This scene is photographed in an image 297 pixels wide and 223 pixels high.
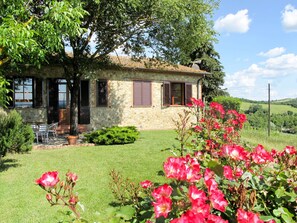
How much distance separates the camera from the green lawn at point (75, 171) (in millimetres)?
4273

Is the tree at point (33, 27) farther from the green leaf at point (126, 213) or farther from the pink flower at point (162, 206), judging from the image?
the pink flower at point (162, 206)

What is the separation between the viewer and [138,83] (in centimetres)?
1622

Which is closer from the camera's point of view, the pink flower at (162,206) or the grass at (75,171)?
the pink flower at (162,206)

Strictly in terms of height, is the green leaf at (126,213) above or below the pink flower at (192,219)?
below

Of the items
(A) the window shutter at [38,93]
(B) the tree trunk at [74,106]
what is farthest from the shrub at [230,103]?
(A) the window shutter at [38,93]

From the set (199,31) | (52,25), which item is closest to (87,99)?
(199,31)

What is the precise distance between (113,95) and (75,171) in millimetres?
A: 9173

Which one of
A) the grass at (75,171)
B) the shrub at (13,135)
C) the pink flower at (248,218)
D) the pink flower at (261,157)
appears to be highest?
the pink flower at (261,157)

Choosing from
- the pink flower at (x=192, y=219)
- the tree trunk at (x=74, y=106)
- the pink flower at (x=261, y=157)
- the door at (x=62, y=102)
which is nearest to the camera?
the pink flower at (x=192, y=219)

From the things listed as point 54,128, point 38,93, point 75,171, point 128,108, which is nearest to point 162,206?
point 75,171

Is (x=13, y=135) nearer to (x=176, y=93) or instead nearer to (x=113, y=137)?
(x=113, y=137)

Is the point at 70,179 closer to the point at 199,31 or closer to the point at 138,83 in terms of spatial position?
the point at 199,31

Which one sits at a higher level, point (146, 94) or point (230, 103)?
point (146, 94)

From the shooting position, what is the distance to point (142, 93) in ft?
53.6
